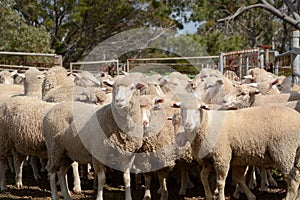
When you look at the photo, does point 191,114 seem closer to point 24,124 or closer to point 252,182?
point 252,182

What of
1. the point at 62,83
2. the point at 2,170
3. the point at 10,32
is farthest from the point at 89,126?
the point at 10,32

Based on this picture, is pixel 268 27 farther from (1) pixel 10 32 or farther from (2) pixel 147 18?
(1) pixel 10 32

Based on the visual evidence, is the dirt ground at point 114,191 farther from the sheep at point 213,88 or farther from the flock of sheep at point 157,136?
the sheep at point 213,88

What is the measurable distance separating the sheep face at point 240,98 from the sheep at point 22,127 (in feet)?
7.15

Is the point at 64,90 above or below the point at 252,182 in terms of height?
above

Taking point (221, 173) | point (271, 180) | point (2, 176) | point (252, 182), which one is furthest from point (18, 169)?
point (271, 180)

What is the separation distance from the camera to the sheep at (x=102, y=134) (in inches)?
193

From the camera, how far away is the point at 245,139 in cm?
481

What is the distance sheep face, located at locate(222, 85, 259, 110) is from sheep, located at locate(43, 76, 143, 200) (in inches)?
52.9

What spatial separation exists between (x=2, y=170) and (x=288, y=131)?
362 centimetres

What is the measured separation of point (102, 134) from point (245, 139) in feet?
4.81

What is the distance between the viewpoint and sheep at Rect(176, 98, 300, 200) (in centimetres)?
468

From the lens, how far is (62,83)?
309 inches

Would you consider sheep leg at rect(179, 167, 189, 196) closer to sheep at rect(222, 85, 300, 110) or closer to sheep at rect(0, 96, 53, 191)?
sheep at rect(222, 85, 300, 110)
